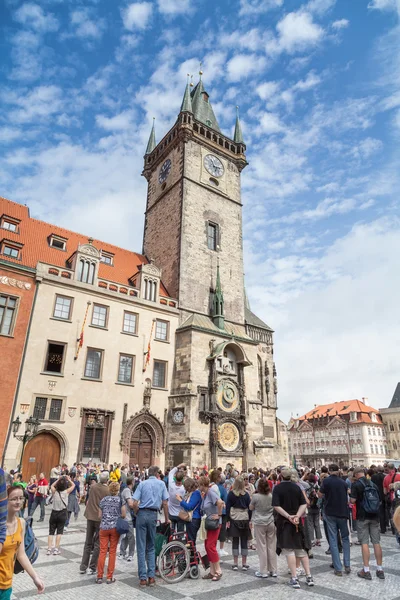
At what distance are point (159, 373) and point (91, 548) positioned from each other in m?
17.5

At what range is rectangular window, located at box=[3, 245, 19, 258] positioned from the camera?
22.1 metres

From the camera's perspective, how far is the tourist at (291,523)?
22.1 ft

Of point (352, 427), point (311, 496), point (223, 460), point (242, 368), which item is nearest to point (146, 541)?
point (311, 496)

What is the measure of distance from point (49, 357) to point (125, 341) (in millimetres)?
4539

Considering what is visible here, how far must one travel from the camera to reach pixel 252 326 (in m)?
32.4

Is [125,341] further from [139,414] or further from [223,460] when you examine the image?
[223,460]

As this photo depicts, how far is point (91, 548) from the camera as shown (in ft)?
24.9

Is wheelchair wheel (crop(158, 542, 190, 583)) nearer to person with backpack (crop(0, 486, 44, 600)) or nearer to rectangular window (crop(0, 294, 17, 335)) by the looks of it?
person with backpack (crop(0, 486, 44, 600))

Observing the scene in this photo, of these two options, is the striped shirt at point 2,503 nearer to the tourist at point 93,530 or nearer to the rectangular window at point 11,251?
the tourist at point 93,530

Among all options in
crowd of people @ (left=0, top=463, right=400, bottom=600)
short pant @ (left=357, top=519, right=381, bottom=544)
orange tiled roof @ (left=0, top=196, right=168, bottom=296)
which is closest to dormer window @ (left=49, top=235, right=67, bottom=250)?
orange tiled roof @ (left=0, top=196, right=168, bottom=296)

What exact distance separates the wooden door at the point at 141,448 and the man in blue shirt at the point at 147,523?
16.5 m

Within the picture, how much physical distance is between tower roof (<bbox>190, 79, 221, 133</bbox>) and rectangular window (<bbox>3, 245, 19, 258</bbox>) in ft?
68.0

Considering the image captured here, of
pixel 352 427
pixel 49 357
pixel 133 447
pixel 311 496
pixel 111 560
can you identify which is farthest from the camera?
pixel 352 427

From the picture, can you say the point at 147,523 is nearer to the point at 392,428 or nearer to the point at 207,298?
the point at 207,298
